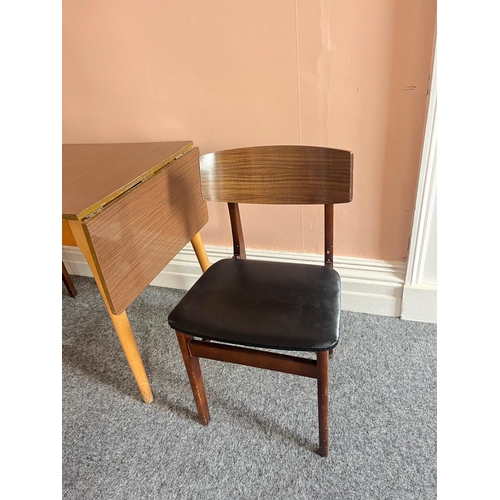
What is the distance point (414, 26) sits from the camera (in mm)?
961

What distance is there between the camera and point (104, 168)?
3.60ft

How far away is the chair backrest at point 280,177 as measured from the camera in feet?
3.05

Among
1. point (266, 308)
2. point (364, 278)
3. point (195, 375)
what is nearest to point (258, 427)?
point (195, 375)

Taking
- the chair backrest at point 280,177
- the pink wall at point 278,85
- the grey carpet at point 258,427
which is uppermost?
the pink wall at point 278,85

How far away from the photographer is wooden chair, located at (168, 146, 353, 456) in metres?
0.83

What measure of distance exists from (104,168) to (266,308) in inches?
A: 25.1

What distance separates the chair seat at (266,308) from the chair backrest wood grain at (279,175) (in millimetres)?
200

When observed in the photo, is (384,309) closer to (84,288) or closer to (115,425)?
(115,425)

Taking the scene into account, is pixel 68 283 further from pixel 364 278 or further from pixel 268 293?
pixel 364 278

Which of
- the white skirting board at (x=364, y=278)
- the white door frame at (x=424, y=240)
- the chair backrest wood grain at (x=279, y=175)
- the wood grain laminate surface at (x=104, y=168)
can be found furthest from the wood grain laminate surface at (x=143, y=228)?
the white door frame at (x=424, y=240)

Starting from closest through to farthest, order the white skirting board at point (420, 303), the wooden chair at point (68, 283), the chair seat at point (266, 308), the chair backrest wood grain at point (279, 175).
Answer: the chair seat at point (266, 308)
the chair backrest wood grain at point (279, 175)
the white skirting board at point (420, 303)
the wooden chair at point (68, 283)

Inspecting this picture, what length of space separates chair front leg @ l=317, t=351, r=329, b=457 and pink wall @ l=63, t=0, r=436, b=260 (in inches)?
24.5

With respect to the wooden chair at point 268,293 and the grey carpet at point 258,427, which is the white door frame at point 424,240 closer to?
the grey carpet at point 258,427

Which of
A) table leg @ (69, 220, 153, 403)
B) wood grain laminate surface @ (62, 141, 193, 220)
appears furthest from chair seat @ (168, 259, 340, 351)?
wood grain laminate surface @ (62, 141, 193, 220)
